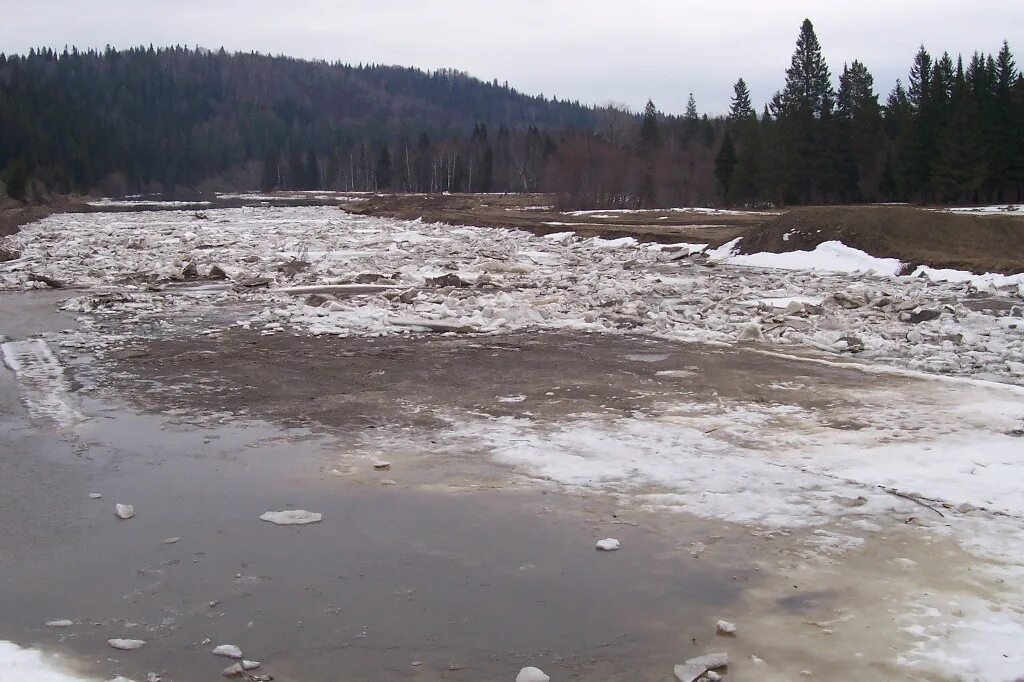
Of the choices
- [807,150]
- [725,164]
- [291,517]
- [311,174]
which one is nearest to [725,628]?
[291,517]

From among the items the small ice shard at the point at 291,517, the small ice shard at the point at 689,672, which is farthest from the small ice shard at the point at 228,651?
the small ice shard at the point at 689,672

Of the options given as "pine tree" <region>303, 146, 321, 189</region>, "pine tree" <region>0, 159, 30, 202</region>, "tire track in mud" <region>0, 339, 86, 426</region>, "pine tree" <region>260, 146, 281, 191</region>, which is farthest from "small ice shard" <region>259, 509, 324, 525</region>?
"pine tree" <region>260, 146, 281, 191</region>

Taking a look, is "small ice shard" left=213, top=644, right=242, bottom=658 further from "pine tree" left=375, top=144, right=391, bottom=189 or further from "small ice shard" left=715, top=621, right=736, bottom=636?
"pine tree" left=375, top=144, right=391, bottom=189

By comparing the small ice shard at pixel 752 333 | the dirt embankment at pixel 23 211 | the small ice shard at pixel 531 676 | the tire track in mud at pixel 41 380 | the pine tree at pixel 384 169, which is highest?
the pine tree at pixel 384 169

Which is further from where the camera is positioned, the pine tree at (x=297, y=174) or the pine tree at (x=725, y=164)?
the pine tree at (x=297, y=174)

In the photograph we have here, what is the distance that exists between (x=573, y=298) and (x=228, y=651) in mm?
14150

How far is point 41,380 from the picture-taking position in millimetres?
10992

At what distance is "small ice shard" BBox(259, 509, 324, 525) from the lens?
20.7ft

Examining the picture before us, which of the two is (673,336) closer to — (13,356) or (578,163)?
(13,356)

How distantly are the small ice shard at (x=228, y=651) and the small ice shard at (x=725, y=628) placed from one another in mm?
2460

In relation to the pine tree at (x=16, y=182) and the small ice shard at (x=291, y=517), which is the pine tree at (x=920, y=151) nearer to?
the small ice shard at (x=291, y=517)

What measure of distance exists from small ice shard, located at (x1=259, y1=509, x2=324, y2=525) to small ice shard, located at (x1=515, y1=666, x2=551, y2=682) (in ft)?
8.23

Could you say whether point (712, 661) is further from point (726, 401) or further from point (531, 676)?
point (726, 401)

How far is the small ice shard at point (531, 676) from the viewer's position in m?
4.22
